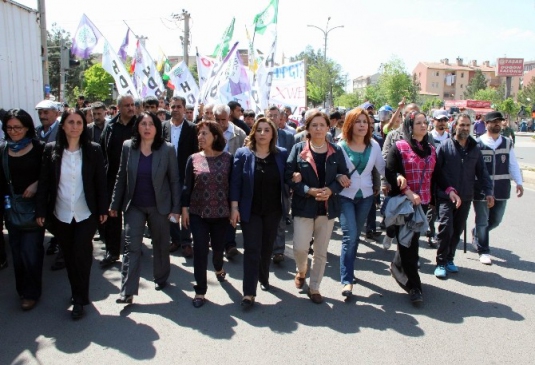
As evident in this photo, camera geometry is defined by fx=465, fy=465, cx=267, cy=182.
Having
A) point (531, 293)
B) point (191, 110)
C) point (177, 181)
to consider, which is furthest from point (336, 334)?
point (191, 110)

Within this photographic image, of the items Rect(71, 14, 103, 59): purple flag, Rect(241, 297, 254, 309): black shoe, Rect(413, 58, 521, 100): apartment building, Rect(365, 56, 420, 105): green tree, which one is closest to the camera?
Rect(241, 297, 254, 309): black shoe

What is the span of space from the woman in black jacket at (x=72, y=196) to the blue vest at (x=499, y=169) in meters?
4.72

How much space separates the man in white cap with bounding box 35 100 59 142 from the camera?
5676 mm

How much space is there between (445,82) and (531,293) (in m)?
112

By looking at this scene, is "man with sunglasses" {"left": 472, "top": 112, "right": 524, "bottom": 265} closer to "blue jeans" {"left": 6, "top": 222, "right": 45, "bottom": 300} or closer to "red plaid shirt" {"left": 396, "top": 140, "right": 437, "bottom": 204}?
"red plaid shirt" {"left": 396, "top": 140, "right": 437, "bottom": 204}

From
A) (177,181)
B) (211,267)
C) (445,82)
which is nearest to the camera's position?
(177,181)

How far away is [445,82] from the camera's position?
107 meters

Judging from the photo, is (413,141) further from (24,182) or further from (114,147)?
(24,182)

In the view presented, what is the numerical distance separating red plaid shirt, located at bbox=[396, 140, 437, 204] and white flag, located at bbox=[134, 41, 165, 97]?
300 inches

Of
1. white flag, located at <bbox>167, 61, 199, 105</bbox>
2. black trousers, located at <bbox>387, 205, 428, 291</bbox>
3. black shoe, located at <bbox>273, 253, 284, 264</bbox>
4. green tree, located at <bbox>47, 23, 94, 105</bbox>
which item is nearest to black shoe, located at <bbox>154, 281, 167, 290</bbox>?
black shoe, located at <bbox>273, 253, 284, 264</bbox>

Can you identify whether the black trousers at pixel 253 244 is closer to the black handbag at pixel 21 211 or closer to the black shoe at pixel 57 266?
the black handbag at pixel 21 211

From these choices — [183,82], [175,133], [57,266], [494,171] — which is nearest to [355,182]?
[494,171]

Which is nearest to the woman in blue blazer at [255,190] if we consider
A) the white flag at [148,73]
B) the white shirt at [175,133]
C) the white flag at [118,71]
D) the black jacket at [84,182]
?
the black jacket at [84,182]

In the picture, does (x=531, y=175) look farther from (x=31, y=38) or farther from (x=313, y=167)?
(x=31, y=38)
